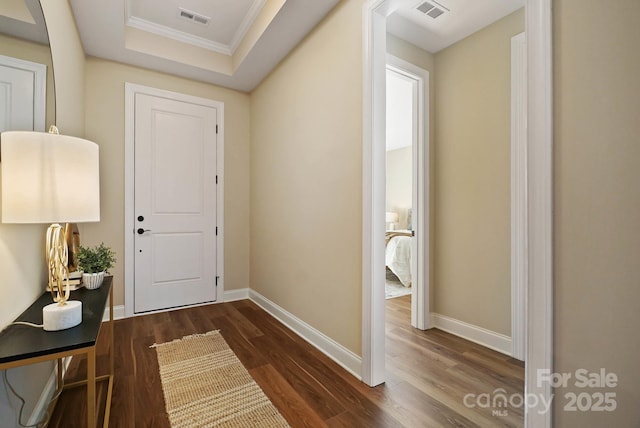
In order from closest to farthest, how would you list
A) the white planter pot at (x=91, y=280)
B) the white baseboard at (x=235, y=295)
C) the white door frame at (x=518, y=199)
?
1. the white planter pot at (x=91, y=280)
2. the white door frame at (x=518, y=199)
3. the white baseboard at (x=235, y=295)

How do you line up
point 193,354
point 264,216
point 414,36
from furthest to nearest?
point 264,216 → point 414,36 → point 193,354

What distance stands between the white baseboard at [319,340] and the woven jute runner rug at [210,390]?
0.60 meters

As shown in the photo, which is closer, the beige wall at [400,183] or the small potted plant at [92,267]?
the small potted plant at [92,267]

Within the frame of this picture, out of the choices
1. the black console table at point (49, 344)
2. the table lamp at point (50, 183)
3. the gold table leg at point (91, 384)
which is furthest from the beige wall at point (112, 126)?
the gold table leg at point (91, 384)

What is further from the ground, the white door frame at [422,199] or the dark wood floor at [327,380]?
the white door frame at [422,199]

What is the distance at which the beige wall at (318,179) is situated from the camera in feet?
6.70

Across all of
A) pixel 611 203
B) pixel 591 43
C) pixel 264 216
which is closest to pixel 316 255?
pixel 264 216

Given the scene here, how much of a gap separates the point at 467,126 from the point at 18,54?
2.95 m

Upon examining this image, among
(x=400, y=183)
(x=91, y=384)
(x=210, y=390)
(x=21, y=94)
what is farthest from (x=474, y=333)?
(x=400, y=183)

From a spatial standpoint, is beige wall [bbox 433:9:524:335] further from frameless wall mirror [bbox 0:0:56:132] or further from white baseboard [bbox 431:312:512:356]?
frameless wall mirror [bbox 0:0:56:132]

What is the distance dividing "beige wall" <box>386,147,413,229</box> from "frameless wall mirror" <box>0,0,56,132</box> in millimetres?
6908

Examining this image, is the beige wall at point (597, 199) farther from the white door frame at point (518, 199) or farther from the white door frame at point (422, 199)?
the white door frame at point (422, 199)

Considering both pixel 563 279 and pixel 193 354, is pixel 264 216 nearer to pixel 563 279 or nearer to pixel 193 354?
pixel 193 354

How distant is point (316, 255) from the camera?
2439mm
